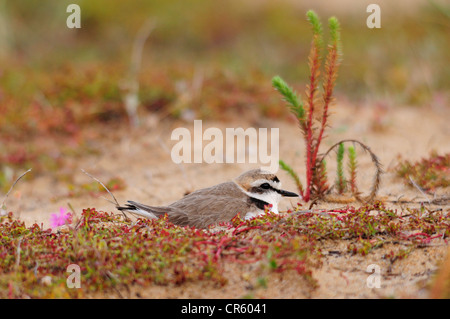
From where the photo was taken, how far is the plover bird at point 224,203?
17.2 ft

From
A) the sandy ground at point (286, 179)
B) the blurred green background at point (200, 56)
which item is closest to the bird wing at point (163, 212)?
the sandy ground at point (286, 179)

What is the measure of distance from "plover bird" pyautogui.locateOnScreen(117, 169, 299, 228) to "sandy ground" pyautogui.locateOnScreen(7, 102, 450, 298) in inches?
11.7

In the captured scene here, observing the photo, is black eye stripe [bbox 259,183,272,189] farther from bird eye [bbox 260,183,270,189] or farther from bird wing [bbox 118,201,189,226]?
bird wing [bbox 118,201,189,226]

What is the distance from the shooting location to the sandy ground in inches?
156

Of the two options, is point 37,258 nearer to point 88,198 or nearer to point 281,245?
point 281,245

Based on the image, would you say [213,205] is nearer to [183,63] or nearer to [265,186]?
[265,186]

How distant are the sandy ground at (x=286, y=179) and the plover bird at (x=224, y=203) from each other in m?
0.30

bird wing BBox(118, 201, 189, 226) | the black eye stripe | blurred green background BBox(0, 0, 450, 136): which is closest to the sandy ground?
the black eye stripe

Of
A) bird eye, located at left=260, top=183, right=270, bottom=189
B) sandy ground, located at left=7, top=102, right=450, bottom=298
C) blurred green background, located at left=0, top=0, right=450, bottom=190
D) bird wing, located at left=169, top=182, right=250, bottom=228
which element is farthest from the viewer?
blurred green background, located at left=0, top=0, right=450, bottom=190

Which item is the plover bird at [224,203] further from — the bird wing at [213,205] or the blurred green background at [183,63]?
the blurred green background at [183,63]

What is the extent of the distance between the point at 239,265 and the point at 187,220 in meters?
1.23

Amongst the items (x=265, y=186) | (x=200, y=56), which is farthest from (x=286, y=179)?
(x=200, y=56)

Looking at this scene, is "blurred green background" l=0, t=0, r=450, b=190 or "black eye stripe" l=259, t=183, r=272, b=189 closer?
"black eye stripe" l=259, t=183, r=272, b=189
